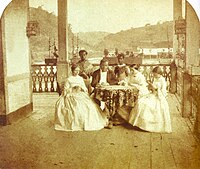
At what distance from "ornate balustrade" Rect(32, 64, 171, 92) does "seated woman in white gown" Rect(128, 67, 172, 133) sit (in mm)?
106

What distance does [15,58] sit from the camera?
19.4 ft

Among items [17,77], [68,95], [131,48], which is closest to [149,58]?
[131,48]

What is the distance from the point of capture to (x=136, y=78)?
5375 millimetres

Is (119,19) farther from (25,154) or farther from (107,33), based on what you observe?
(25,154)

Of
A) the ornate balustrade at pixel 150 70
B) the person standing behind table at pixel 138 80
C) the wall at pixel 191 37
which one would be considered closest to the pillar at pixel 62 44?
the person standing behind table at pixel 138 80

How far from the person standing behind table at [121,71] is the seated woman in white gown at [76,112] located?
0.56 meters

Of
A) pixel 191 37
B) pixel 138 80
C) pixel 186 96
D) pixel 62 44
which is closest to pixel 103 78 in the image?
pixel 138 80

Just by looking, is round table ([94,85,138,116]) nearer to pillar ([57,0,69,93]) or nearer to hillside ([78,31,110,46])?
pillar ([57,0,69,93])

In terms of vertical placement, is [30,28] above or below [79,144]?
above

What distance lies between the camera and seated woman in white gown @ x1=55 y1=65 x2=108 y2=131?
5.53 metres

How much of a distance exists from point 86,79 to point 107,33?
1.13 metres

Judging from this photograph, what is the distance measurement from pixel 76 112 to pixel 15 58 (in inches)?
54.9

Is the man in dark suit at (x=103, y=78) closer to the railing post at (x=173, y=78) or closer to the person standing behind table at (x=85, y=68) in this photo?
the person standing behind table at (x=85, y=68)

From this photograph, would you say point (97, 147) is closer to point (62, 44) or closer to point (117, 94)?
point (117, 94)
